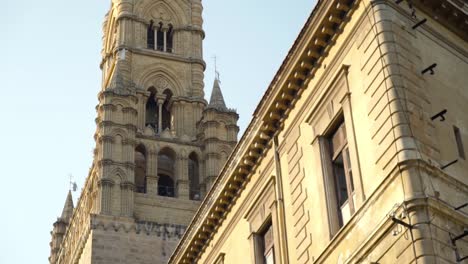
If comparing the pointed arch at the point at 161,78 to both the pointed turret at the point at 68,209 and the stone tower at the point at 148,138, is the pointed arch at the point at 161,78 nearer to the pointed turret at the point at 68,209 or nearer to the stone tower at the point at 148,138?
the stone tower at the point at 148,138

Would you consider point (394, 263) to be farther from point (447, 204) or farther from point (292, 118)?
point (292, 118)

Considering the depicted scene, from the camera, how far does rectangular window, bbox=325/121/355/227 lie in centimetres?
1922

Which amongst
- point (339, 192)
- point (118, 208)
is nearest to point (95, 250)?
point (118, 208)

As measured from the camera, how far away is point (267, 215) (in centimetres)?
2328

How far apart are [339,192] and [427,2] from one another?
4394mm

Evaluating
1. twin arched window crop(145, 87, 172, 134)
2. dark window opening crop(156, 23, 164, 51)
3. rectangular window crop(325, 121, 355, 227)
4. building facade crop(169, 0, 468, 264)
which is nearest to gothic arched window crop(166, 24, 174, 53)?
dark window opening crop(156, 23, 164, 51)

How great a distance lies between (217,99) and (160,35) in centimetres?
822

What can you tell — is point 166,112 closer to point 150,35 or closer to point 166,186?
point 166,186

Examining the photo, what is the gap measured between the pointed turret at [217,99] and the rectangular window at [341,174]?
4113 centimetres

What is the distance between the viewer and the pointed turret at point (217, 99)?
61.7m

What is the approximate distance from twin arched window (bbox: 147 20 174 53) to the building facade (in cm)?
4306

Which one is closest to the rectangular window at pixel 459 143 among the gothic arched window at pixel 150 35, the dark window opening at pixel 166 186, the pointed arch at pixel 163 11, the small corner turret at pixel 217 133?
the small corner turret at pixel 217 133

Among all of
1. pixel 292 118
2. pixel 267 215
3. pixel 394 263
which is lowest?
pixel 394 263

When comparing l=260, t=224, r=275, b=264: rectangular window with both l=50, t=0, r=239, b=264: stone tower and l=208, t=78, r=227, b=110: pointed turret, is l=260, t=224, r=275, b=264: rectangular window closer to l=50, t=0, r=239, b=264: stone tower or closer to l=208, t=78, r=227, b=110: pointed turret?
l=50, t=0, r=239, b=264: stone tower
